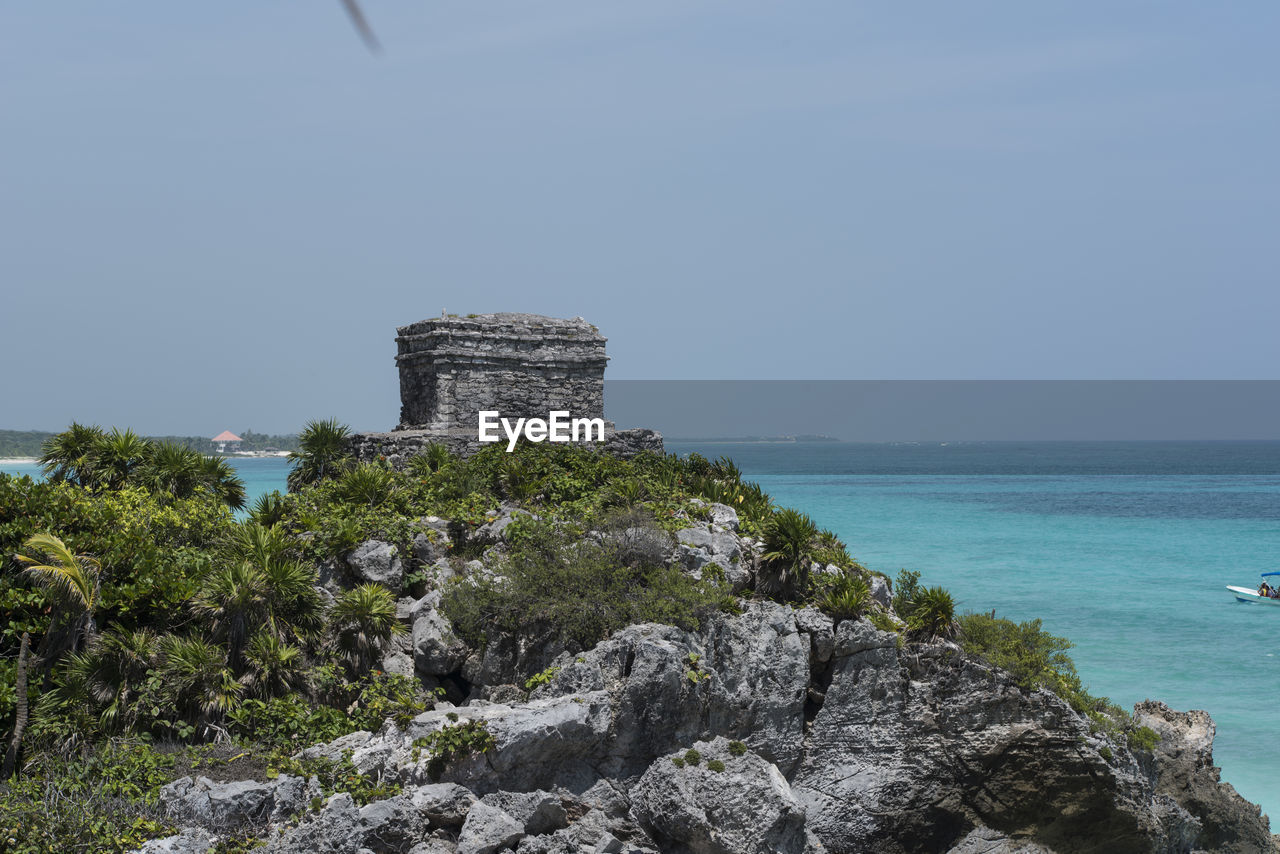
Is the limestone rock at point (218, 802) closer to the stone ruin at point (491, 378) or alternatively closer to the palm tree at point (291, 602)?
the palm tree at point (291, 602)

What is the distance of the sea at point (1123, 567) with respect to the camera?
2848cm

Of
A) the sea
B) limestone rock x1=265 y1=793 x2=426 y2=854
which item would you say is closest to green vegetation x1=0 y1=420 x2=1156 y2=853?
limestone rock x1=265 y1=793 x2=426 y2=854

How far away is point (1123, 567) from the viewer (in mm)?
46031

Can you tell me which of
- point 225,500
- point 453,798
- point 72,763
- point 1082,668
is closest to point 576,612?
point 453,798

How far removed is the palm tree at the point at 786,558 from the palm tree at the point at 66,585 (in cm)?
951

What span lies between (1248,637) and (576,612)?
2845cm

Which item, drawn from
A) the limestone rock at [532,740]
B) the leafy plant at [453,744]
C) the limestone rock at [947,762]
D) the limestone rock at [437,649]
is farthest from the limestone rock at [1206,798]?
the leafy plant at [453,744]

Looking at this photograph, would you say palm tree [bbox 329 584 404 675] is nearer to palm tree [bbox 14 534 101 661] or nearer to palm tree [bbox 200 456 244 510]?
palm tree [bbox 14 534 101 661]

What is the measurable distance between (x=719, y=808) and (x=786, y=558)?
436 cm

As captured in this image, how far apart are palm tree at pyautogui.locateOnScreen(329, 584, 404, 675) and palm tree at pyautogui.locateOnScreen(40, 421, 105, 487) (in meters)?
6.90

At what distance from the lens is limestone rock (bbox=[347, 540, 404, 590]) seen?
53.6 ft

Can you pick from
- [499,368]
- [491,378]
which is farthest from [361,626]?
[499,368]

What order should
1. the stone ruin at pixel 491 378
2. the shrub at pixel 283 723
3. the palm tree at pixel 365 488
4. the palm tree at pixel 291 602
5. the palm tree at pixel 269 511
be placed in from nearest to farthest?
the shrub at pixel 283 723, the palm tree at pixel 291 602, the palm tree at pixel 269 511, the palm tree at pixel 365 488, the stone ruin at pixel 491 378

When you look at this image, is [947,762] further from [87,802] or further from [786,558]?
[87,802]
